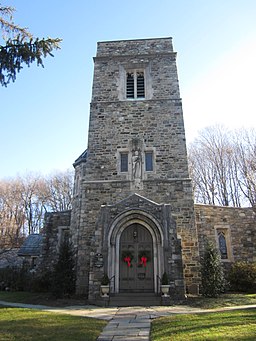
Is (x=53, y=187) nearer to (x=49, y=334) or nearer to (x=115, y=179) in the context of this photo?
(x=115, y=179)

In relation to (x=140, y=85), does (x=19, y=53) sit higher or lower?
lower

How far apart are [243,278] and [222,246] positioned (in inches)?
104

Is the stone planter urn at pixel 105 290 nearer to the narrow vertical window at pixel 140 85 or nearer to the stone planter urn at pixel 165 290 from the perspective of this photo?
the stone planter urn at pixel 165 290

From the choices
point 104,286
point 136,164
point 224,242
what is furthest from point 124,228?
point 224,242

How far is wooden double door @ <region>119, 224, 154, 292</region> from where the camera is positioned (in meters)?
11.8

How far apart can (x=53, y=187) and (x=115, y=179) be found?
78.5 ft

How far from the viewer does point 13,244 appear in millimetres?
31781

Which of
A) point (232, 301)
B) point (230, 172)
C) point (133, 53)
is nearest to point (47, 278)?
point (232, 301)

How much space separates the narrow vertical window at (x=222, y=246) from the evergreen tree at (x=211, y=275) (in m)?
3.87

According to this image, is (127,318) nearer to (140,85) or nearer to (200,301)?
(200,301)

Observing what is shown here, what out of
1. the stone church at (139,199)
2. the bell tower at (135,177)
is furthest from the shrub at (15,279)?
the bell tower at (135,177)

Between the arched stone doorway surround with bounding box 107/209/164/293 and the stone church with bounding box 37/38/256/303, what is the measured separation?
0.04 meters

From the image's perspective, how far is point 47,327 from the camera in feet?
21.8

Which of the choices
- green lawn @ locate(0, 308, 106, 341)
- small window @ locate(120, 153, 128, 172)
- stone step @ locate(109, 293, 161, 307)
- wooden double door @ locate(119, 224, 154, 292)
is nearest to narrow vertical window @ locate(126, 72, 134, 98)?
small window @ locate(120, 153, 128, 172)
